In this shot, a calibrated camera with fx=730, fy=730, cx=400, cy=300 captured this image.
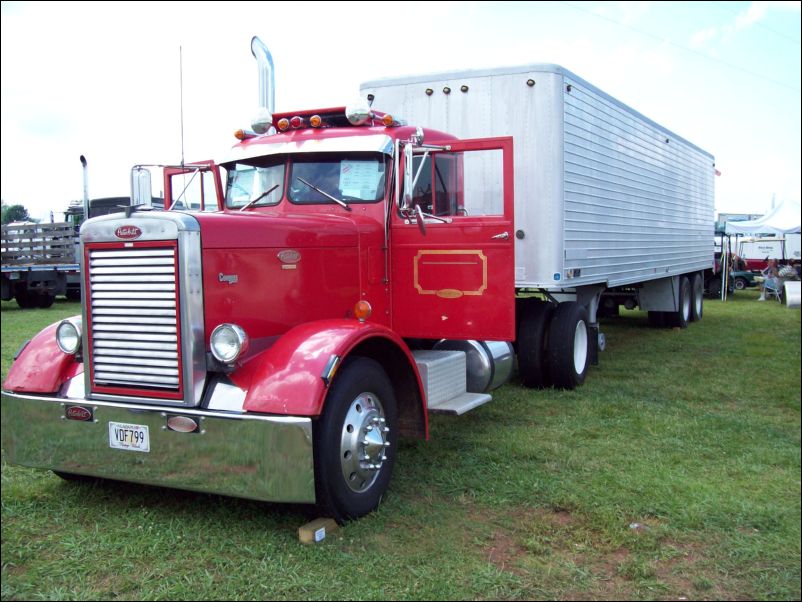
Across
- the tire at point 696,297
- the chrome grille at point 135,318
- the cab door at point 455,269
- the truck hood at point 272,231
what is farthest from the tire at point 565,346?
the tire at point 696,297

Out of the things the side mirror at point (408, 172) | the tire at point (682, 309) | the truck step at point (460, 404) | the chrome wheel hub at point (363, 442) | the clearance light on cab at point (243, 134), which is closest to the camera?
the chrome wheel hub at point (363, 442)

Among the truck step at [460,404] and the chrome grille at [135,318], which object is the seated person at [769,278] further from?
the chrome grille at [135,318]

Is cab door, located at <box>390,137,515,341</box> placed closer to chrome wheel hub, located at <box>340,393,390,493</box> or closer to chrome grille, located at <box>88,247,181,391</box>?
chrome wheel hub, located at <box>340,393,390,493</box>

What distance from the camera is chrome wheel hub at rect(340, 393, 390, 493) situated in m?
4.36

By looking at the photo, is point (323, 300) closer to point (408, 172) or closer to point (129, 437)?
point (408, 172)

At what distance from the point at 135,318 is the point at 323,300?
4.17 ft

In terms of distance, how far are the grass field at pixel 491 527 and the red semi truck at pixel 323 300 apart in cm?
36

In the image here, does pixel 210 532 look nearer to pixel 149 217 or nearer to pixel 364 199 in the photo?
pixel 149 217

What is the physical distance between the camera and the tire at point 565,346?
802 cm

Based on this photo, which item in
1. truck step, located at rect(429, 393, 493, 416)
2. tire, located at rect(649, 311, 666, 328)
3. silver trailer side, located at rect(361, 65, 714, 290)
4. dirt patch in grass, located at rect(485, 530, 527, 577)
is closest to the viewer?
dirt patch in grass, located at rect(485, 530, 527, 577)

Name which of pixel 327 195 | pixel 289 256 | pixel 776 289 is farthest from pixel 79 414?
pixel 776 289

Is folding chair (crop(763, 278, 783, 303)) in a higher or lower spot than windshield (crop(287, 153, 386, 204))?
lower

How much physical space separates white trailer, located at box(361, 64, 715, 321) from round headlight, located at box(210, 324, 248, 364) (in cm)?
412

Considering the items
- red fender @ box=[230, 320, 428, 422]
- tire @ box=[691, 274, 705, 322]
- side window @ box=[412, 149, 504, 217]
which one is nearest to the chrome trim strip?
side window @ box=[412, 149, 504, 217]
